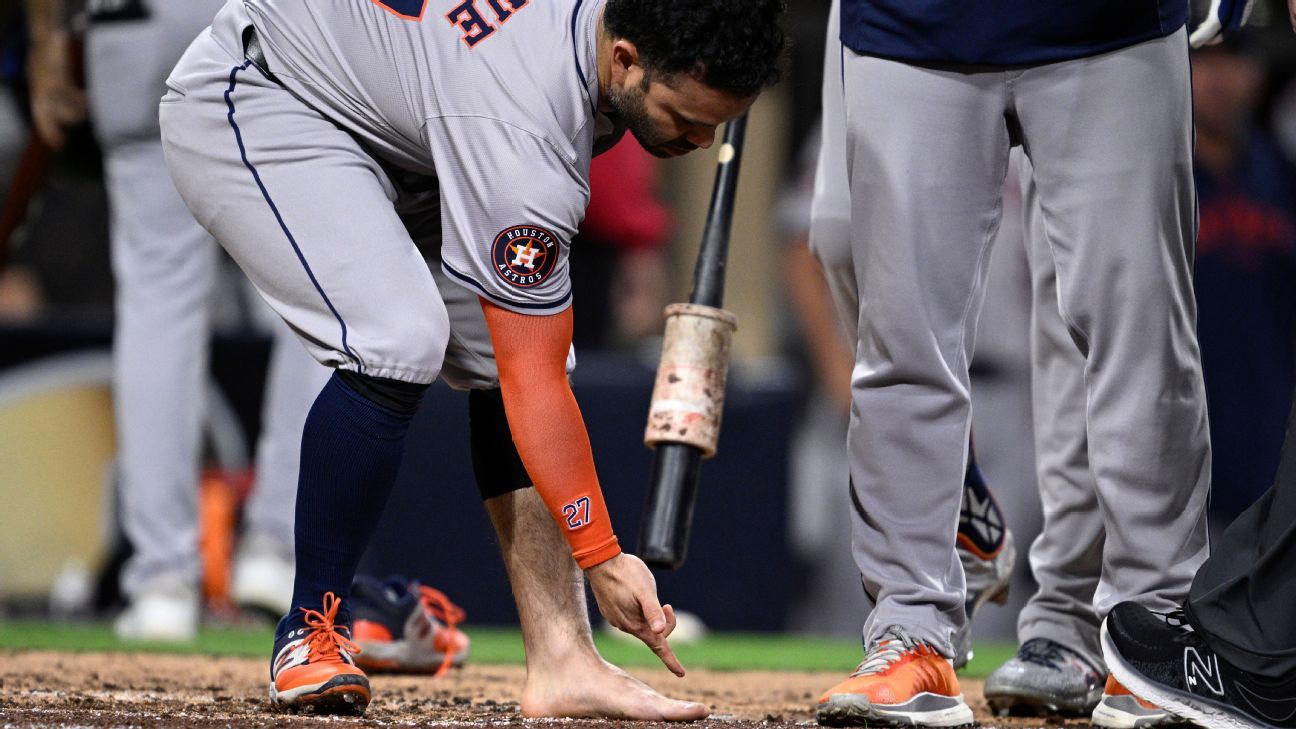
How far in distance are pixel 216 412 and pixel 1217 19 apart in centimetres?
369

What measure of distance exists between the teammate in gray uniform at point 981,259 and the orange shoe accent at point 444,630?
A: 1.16 m

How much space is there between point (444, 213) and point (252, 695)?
1016 mm

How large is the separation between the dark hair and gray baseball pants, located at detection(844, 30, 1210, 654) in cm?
32

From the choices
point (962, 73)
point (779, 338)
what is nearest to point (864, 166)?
point (962, 73)

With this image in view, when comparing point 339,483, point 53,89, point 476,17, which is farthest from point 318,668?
point 53,89

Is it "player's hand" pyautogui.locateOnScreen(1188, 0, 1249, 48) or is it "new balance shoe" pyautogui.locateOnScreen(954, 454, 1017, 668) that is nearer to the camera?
"player's hand" pyautogui.locateOnScreen(1188, 0, 1249, 48)

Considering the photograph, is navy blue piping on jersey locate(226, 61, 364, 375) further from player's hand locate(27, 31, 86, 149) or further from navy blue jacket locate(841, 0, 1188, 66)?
player's hand locate(27, 31, 86, 149)

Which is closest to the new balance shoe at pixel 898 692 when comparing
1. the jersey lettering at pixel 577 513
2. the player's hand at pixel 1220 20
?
the jersey lettering at pixel 577 513

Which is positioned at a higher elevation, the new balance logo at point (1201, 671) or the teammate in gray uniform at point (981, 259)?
the teammate in gray uniform at point (981, 259)

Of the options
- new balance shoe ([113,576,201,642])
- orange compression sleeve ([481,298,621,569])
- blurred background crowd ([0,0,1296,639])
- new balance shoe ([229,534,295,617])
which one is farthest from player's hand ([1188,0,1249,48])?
new balance shoe ([113,576,201,642])

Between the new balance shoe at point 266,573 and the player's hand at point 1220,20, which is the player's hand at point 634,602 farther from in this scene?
the new balance shoe at point 266,573

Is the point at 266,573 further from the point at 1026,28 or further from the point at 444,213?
the point at 1026,28

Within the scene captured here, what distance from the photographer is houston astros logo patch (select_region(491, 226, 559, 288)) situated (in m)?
2.42

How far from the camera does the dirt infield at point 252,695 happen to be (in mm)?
2418
